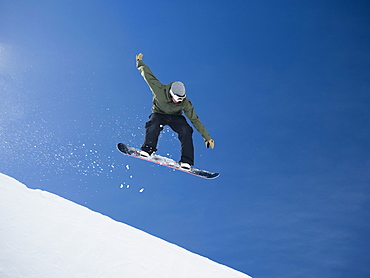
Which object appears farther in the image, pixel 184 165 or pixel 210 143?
pixel 210 143

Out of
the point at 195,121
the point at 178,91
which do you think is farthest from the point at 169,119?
the point at 178,91

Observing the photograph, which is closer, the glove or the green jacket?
the green jacket

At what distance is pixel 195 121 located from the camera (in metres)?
5.65

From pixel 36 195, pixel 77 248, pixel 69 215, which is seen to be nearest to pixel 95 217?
pixel 69 215

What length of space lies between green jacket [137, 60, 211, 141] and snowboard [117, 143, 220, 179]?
18.9 inches

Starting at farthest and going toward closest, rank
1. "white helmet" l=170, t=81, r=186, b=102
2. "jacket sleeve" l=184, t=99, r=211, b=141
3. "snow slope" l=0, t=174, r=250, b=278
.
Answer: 1. "jacket sleeve" l=184, t=99, r=211, b=141
2. "white helmet" l=170, t=81, r=186, b=102
3. "snow slope" l=0, t=174, r=250, b=278

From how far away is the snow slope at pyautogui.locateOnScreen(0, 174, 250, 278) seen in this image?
13.3 ft

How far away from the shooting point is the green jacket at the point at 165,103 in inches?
215

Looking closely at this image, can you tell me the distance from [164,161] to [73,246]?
5.36 ft

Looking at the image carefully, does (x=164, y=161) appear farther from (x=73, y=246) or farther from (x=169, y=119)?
(x=73, y=246)

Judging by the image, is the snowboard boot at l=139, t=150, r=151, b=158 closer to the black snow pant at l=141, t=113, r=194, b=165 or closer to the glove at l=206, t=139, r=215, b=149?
the black snow pant at l=141, t=113, r=194, b=165

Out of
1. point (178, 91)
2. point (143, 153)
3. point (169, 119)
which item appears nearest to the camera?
point (178, 91)

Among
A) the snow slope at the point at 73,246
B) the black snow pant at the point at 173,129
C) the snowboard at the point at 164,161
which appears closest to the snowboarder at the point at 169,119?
the black snow pant at the point at 173,129

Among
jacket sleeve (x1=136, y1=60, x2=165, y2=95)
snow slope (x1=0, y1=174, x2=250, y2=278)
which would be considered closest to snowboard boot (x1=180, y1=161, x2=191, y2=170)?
jacket sleeve (x1=136, y1=60, x2=165, y2=95)
